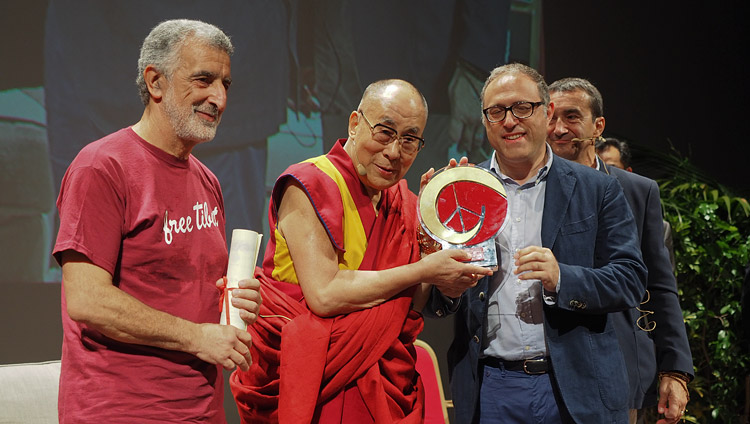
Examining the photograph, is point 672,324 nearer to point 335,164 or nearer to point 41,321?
point 335,164

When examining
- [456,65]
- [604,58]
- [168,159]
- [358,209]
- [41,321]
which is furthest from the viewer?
[604,58]

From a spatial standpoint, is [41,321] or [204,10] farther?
[204,10]

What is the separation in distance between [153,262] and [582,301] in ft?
4.00

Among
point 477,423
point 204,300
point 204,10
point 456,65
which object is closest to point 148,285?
point 204,300

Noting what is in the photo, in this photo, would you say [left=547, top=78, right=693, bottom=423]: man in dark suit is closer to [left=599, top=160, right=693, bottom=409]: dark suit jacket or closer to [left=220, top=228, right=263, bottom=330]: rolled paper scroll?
[left=599, top=160, right=693, bottom=409]: dark suit jacket

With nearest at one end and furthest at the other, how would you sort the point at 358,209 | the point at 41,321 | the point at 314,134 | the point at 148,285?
1. the point at 148,285
2. the point at 358,209
3. the point at 41,321
4. the point at 314,134

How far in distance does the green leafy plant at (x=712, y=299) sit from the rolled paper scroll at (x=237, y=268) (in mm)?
3781

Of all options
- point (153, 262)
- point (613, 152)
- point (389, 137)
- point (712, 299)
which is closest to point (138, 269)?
point (153, 262)

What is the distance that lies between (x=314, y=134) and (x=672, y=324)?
2389mm

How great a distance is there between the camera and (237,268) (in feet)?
5.88

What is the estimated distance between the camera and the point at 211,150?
3893 mm

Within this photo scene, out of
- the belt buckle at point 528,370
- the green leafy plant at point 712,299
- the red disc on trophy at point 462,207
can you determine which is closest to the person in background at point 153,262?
the red disc on trophy at point 462,207

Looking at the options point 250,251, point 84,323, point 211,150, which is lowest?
point 84,323

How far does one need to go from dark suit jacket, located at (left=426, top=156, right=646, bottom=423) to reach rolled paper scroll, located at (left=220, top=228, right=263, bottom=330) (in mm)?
670
